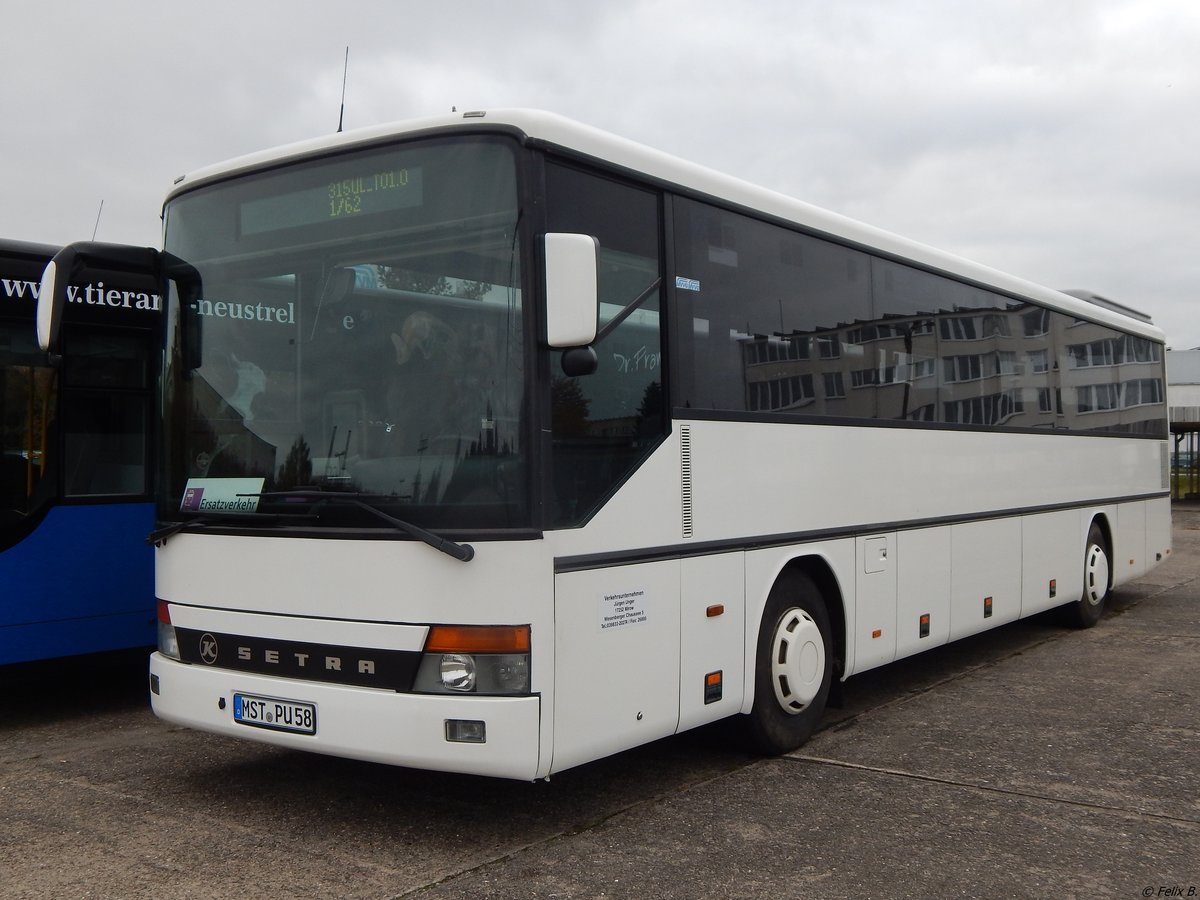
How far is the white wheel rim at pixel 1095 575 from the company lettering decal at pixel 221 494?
29.5ft

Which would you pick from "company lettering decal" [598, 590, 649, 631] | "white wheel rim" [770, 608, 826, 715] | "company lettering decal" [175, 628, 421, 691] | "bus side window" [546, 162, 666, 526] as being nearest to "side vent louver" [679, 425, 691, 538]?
"bus side window" [546, 162, 666, 526]

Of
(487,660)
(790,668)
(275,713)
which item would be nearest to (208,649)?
(275,713)

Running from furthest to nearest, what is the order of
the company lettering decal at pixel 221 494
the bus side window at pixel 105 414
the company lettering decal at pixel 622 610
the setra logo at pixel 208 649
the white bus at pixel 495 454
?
the bus side window at pixel 105 414 < the setra logo at pixel 208 649 < the company lettering decal at pixel 221 494 < the company lettering decal at pixel 622 610 < the white bus at pixel 495 454

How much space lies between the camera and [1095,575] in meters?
11.8

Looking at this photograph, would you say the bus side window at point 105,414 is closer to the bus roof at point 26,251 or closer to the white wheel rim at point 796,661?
the bus roof at point 26,251

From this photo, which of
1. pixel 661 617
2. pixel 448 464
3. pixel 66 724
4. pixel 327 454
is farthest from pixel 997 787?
pixel 66 724

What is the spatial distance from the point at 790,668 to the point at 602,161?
119 inches

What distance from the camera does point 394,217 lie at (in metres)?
5.00

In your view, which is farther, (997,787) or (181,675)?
(997,787)

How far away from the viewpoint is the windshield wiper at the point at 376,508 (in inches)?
183

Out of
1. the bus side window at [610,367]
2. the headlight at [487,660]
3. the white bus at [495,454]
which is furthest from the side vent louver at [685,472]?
the headlight at [487,660]

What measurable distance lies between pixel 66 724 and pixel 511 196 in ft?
16.8

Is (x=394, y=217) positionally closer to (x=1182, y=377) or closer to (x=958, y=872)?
(x=958, y=872)

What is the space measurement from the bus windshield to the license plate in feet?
2.62
